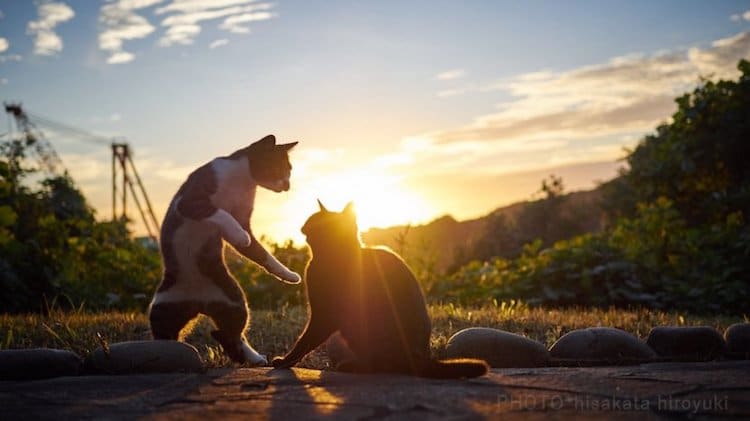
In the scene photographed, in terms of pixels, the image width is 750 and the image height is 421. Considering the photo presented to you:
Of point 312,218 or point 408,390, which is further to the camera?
point 312,218

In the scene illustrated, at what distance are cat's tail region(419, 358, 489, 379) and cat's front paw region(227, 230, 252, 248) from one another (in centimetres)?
131

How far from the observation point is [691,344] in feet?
16.9

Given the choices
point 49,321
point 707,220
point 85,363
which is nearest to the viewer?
point 85,363

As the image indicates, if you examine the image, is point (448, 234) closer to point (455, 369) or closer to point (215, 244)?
point (215, 244)

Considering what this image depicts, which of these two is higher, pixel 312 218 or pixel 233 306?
pixel 312 218

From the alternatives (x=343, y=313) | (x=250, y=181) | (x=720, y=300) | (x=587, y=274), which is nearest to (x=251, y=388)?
(x=343, y=313)

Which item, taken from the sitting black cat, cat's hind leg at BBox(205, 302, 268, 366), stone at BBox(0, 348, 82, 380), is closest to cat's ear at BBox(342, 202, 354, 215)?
the sitting black cat

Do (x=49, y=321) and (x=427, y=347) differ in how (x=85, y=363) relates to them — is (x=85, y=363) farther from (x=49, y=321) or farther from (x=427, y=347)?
(x=49, y=321)

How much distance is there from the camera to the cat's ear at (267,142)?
4.65m

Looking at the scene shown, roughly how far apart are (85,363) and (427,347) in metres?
2.03

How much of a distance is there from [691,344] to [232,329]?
310 cm

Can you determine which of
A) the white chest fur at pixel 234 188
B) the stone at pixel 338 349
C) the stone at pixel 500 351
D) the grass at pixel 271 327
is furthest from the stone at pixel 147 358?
the stone at pixel 500 351

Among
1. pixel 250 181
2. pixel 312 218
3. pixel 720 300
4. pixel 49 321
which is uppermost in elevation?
pixel 250 181

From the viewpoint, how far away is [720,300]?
1061cm
